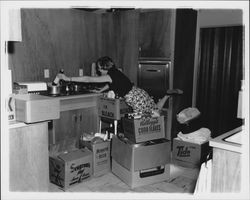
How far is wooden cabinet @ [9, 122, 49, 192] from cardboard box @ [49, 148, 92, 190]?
529 mm

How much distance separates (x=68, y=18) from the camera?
4.11 m

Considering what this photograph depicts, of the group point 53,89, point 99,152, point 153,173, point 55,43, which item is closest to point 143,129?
point 153,173

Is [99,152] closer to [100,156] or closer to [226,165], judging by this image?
[100,156]

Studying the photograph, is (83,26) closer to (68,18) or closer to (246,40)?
(68,18)

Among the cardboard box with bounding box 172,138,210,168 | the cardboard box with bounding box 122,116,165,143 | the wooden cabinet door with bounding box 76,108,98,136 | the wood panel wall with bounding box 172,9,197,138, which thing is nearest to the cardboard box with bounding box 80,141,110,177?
the cardboard box with bounding box 122,116,165,143

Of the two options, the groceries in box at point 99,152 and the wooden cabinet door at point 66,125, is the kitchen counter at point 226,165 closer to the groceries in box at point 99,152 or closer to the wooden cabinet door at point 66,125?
the groceries in box at point 99,152

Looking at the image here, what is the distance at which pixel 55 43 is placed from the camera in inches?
157

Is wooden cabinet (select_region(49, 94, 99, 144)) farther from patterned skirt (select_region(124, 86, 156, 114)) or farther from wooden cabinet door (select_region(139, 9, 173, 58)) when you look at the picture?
wooden cabinet door (select_region(139, 9, 173, 58))

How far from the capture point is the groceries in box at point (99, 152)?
307 centimetres

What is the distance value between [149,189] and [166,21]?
235cm

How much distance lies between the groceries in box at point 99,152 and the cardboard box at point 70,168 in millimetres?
93

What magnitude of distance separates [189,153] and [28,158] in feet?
7.04

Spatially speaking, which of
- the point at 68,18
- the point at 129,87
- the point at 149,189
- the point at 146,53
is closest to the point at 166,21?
the point at 146,53

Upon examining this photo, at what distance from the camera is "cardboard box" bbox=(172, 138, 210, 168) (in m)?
3.38
